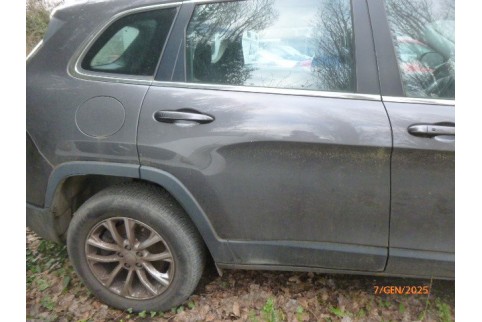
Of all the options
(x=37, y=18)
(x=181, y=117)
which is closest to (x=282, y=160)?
(x=181, y=117)

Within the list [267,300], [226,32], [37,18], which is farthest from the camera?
[37,18]

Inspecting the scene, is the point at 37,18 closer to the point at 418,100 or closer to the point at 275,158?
the point at 275,158

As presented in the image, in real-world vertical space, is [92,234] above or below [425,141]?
below

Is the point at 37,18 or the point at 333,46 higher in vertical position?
the point at 37,18

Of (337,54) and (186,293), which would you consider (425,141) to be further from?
(186,293)

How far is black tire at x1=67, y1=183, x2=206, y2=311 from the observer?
1962 mm

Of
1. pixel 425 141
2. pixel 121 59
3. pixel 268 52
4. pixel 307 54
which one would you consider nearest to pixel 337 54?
pixel 307 54

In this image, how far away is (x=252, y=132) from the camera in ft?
5.75

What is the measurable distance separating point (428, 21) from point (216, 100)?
1092 millimetres

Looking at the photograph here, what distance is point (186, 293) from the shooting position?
2.11 metres

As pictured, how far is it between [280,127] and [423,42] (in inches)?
31.5

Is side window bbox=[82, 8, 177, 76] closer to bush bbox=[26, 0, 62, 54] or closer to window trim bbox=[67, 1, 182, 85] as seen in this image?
window trim bbox=[67, 1, 182, 85]

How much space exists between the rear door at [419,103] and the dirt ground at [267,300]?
25.7 inches
